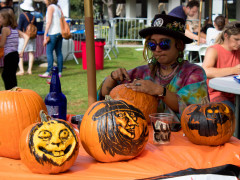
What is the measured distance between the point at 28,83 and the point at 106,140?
743 cm

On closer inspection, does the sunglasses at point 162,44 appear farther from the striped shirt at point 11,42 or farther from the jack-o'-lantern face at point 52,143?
the striped shirt at point 11,42

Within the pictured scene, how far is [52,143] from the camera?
1.35 meters

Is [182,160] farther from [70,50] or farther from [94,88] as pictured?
[70,50]

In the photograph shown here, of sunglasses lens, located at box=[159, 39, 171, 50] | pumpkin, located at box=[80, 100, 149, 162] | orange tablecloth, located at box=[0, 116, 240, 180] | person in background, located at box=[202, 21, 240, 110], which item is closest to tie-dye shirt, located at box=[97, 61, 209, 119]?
sunglasses lens, located at box=[159, 39, 171, 50]

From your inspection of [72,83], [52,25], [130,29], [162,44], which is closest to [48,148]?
[162,44]

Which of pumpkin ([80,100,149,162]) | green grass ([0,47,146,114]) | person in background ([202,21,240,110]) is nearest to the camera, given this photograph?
pumpkin ([80,100,149,162])

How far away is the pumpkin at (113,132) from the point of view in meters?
1.46

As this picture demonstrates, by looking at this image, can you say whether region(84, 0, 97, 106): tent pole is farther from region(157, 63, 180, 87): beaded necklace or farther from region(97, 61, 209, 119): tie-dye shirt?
region(157, 63, 180, 87): beaded necklace

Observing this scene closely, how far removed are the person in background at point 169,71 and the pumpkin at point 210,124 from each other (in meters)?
0.42

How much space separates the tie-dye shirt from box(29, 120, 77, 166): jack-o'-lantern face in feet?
3.57

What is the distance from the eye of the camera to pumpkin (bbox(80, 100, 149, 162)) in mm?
1460

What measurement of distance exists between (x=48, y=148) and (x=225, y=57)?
3.13m

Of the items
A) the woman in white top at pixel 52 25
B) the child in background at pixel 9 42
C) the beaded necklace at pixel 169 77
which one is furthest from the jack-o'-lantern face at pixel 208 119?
the woman in white top at pixel 52 25

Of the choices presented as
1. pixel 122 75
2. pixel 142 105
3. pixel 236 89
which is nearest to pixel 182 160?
pixel 142 105
